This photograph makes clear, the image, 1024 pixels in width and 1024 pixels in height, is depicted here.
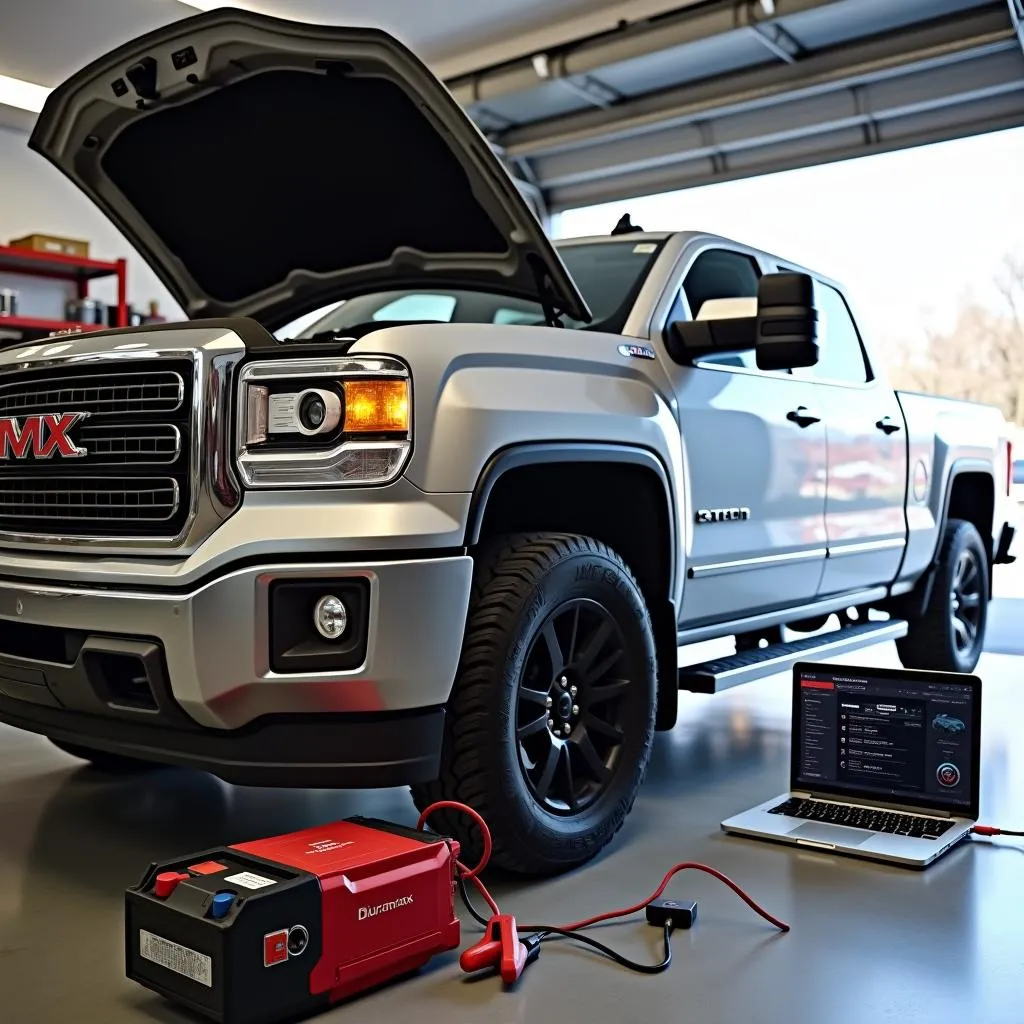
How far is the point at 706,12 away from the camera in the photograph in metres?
7.79

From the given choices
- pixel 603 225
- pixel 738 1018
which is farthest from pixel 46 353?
pixel 603 225

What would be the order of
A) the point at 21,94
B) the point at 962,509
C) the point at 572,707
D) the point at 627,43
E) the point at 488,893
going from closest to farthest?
1. the point at 488,893
2. the point at 572,707
3. the point at 962,509
4. the point at 627,43
5. the point at 21,94

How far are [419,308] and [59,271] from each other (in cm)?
650

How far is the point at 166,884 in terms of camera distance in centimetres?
216

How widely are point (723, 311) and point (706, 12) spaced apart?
199 inches

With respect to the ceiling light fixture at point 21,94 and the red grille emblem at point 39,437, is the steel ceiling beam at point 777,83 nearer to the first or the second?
the ceiling light fixture at point 21,94

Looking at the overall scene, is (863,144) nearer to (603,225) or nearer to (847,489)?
(603,225)

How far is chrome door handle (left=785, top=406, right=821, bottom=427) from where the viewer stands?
13.4 ft

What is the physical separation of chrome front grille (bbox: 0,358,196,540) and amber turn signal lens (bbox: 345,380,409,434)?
35 cm

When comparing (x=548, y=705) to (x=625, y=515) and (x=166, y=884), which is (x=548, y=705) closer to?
(x=625, y=515)

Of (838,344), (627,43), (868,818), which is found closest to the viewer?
(868,818)

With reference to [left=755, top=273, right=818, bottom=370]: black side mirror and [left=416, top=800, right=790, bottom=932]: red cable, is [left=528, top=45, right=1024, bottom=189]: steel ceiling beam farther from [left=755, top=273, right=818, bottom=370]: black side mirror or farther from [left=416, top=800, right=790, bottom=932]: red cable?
[left=416, top=800, right=790, bottom=932]: red cable

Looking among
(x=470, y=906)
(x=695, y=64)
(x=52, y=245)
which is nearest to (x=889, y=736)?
(x=470, y=906)

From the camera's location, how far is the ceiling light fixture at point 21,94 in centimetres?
901
